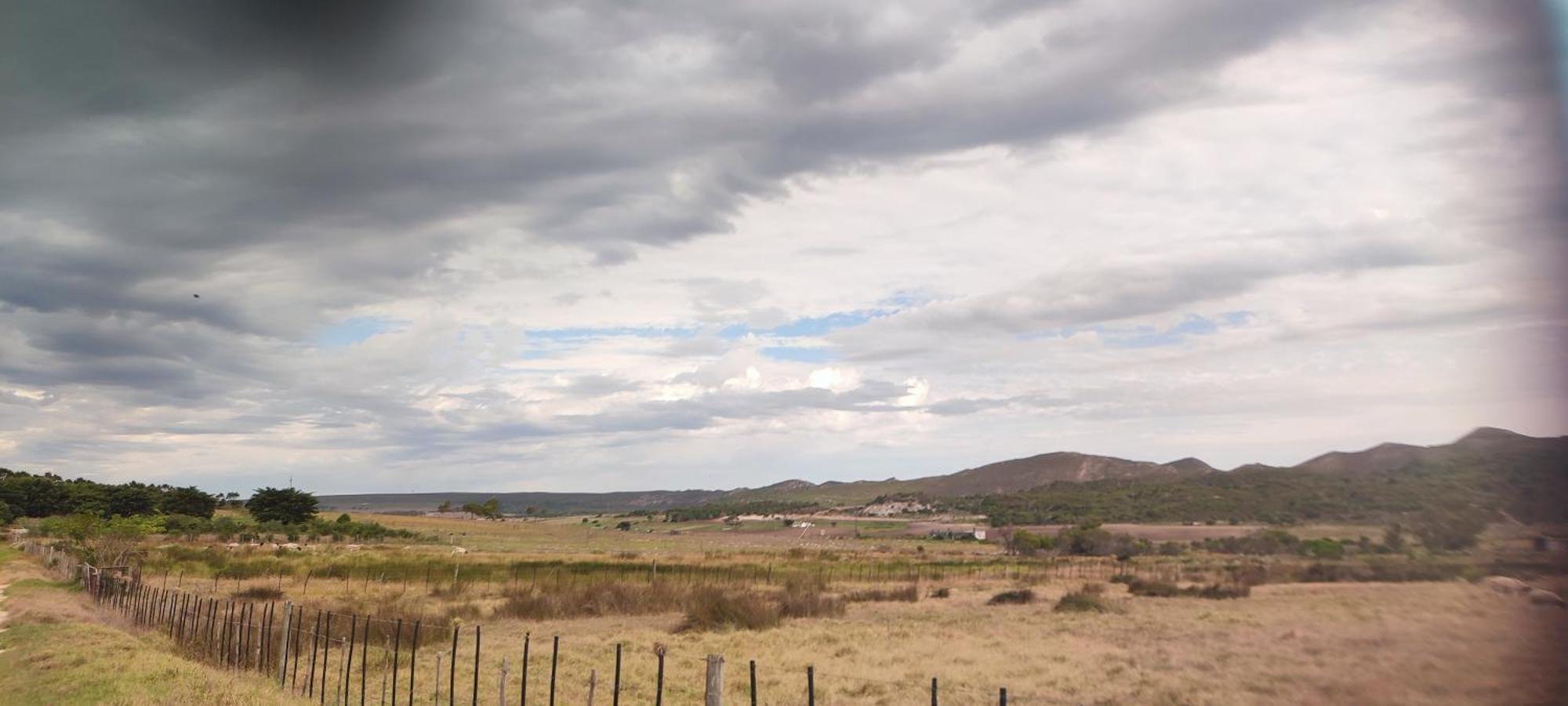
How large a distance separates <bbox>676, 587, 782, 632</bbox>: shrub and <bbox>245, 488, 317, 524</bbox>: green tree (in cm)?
9063

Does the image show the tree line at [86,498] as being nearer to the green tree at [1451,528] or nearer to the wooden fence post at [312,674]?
the wooden fence post at [312,674]

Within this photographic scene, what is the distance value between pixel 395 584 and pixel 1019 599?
102 feet

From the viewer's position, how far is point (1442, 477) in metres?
19.5

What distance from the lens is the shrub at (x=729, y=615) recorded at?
31094 mm

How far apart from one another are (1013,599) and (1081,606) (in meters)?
4.90

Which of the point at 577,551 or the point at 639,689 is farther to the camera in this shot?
the point at 577,551

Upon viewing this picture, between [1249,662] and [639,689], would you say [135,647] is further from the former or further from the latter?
[1249,662]

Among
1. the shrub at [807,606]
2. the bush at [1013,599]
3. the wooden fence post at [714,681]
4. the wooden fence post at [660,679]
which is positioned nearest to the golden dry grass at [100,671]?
the wooden fence post at [660,679]

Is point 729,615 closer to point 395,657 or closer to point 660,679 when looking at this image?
point 395,657

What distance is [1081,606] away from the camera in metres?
37.0

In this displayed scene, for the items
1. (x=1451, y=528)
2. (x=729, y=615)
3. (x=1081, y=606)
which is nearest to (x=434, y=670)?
(x=729, y=615)

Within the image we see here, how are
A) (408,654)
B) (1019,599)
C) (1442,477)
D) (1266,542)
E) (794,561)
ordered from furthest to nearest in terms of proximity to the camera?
1. (794,561)
2. (1266,542)
3. (1019,599)
4. (408,654)
5. (1442,477)

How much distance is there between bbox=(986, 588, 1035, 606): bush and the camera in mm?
40875

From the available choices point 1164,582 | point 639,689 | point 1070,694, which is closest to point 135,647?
point 639,689
